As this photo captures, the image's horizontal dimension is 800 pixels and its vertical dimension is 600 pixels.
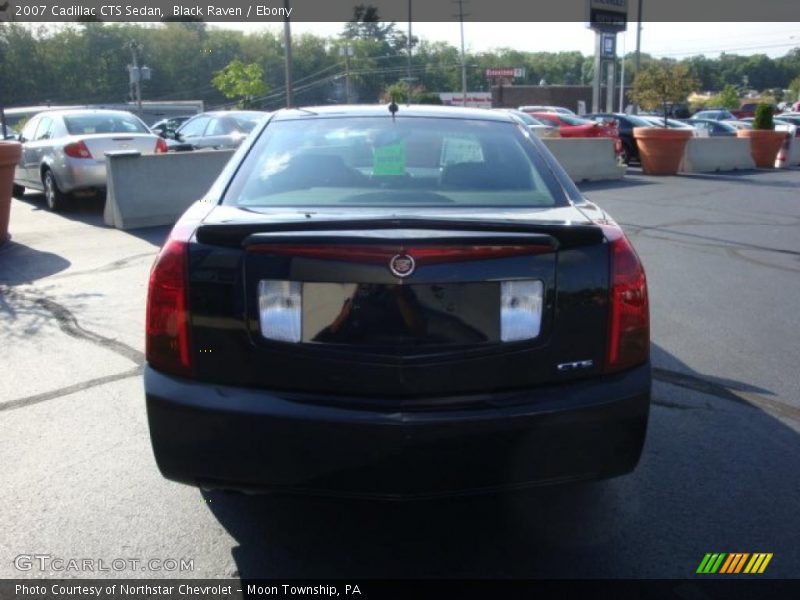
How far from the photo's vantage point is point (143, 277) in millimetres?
7527

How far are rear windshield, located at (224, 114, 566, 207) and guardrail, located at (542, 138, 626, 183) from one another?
528 inches

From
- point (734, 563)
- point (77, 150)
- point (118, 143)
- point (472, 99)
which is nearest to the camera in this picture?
point (734, 563)

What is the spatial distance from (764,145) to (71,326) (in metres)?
21.5

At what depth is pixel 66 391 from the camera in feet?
15.4

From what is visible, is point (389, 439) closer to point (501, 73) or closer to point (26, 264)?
point (26, 264)

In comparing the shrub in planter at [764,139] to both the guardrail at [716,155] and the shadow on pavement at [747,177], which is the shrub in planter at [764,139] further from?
the shadow on pavement at [747,177]

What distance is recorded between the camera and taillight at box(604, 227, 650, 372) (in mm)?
2797

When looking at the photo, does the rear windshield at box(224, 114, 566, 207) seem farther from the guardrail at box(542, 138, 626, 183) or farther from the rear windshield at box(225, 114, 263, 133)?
the guardrail at box(542, 138, 626, 183)

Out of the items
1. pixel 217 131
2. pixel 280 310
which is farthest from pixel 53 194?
pixel 280 310

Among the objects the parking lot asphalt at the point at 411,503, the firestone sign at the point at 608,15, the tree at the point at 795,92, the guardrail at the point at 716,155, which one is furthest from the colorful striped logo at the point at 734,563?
the tree at the point at 795,92

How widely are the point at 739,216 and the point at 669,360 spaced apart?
798 centimetres

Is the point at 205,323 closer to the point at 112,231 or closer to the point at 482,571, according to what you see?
the point at 482,571

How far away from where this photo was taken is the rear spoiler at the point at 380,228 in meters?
2.69

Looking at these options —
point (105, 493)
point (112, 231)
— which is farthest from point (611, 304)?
point (112, 231)
